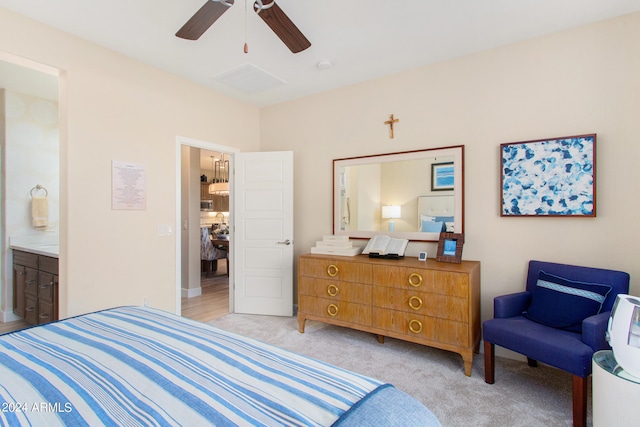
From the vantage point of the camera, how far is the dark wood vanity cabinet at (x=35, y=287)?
2.93 m

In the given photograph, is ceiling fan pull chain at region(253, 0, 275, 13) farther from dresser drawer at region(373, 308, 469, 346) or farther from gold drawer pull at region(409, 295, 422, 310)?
dresser drawer at region(373, 308, 469, 346)

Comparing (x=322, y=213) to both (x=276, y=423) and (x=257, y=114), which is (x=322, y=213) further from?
(x=276, y=423)

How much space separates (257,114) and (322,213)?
1735 millimetres

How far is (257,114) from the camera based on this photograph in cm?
443

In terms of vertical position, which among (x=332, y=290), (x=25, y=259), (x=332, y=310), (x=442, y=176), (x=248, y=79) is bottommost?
(x=332, y=310)

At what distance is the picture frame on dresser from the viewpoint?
282 centimetres

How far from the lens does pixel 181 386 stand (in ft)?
3.22

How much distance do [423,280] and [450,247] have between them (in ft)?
1.59

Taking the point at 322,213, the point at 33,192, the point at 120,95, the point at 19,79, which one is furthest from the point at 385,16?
the point at 33,192

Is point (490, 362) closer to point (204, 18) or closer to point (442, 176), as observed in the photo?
point (442, 176)

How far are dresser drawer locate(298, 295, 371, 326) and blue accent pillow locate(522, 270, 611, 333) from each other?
50.8 inches

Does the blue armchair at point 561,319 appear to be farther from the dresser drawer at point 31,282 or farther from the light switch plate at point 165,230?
the dresser drawer at point 31,282

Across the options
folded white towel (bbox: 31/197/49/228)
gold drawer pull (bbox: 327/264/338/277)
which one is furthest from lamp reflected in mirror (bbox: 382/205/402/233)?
folded white towel (bbox: 31/197/49/228)

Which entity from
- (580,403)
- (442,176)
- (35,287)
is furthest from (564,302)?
(35,287)
